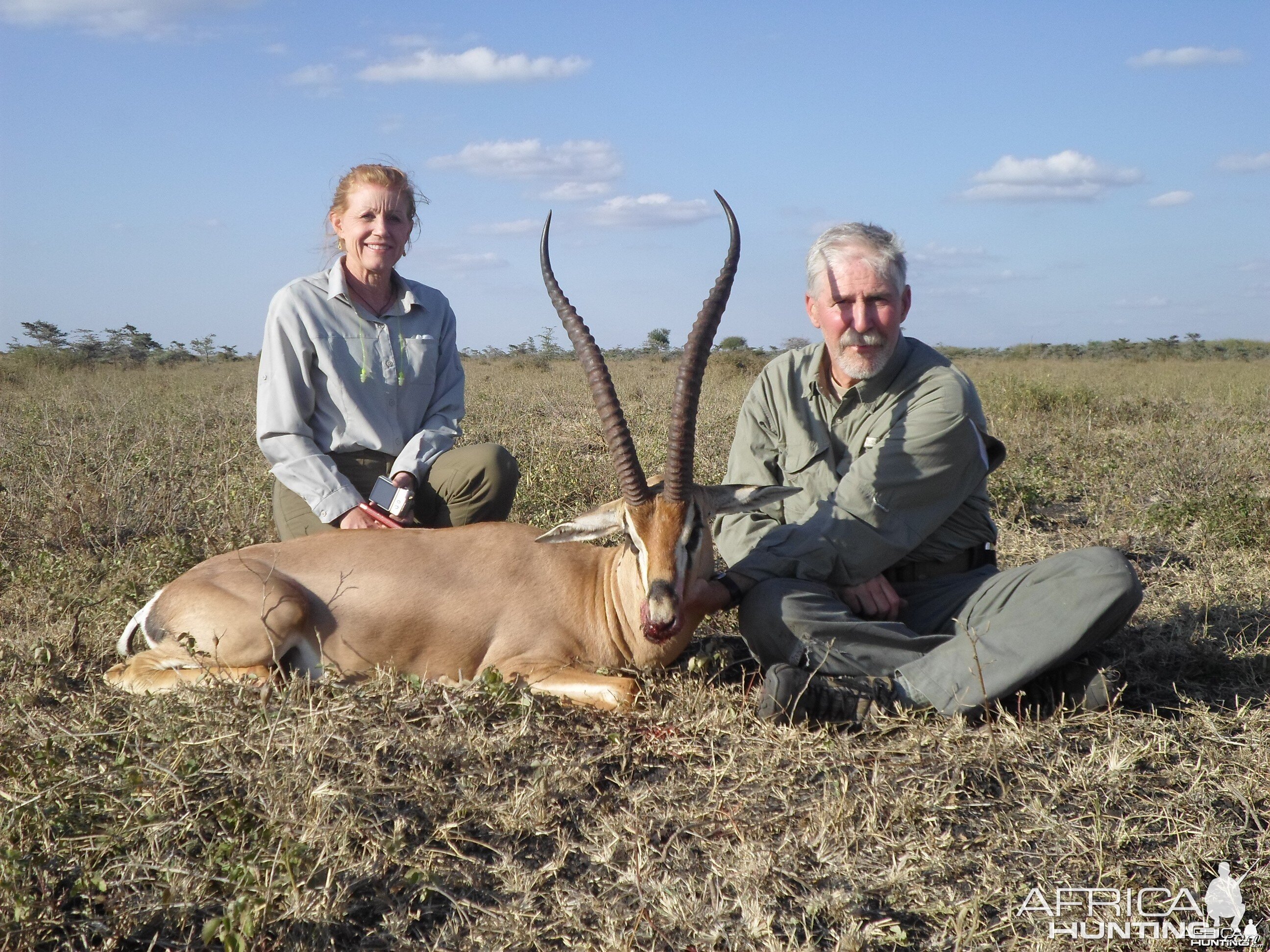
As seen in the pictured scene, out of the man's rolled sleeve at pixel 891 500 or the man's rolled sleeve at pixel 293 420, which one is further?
the man's rolled sleeve at pixel 293 420

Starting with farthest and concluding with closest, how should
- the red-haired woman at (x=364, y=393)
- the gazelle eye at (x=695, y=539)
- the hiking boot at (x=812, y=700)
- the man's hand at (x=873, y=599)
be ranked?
the red-haired woman at (x=364, y=393), the man's hand at (x=873, y=599), the gazelle eye at (x=695, y=539), the hiking boot at (x=812, y=700)

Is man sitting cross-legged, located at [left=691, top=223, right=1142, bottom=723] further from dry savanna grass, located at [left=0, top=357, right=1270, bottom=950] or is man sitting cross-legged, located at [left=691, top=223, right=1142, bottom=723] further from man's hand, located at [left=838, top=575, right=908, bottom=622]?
dry savanna grass, located at [left=0, top=357, right=1270, bottom=950]

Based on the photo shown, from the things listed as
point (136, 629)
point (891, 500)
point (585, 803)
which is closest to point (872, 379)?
point (891, 500)

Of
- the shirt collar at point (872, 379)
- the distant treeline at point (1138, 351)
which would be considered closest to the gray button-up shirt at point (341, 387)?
the shirt collar at point (872, 379)

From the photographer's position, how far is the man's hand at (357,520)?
610cm

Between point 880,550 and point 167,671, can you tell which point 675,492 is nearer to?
point 880,550

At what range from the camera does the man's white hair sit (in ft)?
17.8

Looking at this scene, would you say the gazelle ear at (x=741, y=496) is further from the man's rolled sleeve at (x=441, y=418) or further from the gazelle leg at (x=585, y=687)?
the man's rolled sleeve at (x=441, y=418)

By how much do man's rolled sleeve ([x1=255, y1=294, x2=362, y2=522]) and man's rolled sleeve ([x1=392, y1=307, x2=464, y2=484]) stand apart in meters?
0.44

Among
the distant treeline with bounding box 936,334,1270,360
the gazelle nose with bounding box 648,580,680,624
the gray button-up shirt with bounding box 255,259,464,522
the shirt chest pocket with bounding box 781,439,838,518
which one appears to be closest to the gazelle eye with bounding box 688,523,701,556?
the gazelle nose with bounding box 648,580,680,624

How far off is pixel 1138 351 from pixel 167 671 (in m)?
36.7

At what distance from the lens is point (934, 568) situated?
565 centimetres

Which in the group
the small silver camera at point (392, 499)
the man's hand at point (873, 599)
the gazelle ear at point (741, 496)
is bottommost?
the man's hand at point (873, 599)

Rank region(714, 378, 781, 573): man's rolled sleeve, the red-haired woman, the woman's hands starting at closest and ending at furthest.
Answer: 1. region(714, 378, 781, 573): man's rolled sleeve
2. the woman's hands
3. the red-haired woman
